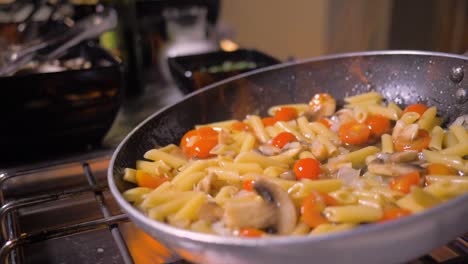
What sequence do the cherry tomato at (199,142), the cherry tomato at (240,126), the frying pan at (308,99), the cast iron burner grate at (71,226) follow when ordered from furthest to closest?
the cherry tomato at (240,126), the cherry tomato at (199,142), the cast iron burner grate at (71,226), the frying pan at (308,99)

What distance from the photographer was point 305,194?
802 mm

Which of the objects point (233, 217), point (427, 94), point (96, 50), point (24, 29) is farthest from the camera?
point (24, 29)

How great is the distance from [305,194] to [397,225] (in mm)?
248

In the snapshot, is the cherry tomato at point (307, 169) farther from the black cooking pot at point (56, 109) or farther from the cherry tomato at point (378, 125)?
the black cooking pot at point (56, 109)

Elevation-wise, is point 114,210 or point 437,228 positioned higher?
point 437,228

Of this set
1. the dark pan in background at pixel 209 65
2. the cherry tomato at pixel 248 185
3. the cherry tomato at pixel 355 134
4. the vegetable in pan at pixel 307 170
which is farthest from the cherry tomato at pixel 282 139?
the dark pan in background at pixel 209 65

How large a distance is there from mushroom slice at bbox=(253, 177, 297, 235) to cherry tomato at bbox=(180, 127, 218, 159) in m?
0.29

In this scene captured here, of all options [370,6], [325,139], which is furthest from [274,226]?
[370,6]

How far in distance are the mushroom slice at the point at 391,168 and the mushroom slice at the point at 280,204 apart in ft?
0.61

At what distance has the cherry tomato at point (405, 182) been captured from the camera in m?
0.80

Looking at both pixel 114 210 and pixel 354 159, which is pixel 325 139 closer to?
pixel 354 159

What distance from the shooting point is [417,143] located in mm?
995

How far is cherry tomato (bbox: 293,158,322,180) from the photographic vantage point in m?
0.91

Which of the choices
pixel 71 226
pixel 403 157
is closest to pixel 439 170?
pixel 403 157
